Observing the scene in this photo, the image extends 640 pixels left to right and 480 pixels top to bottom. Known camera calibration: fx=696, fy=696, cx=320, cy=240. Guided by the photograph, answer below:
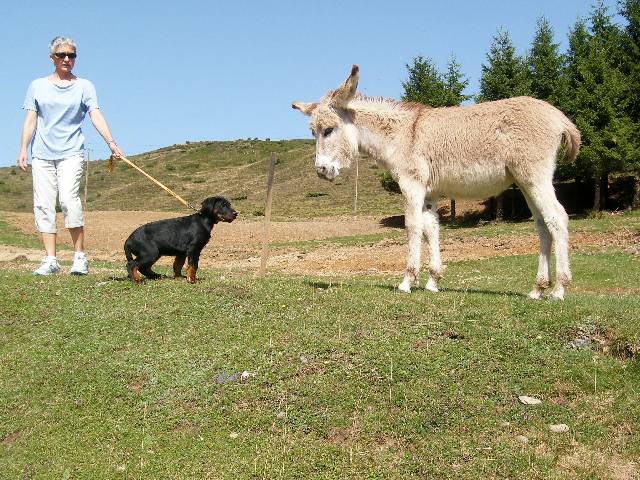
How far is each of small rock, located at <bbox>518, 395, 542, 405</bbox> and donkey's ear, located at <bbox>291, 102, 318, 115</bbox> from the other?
214 inches

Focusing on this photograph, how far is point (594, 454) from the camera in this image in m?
6.07

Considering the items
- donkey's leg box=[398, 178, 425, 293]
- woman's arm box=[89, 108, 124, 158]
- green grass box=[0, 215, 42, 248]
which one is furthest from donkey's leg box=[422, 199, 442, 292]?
green grass box=[0, 215, 42, 248]

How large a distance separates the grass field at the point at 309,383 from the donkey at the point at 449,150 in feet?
3.02

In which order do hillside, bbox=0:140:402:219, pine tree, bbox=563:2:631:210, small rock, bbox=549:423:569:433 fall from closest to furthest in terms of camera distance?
small rock, bbox=549:423:569:433 < pine tree, bbox=563:2:631:210 < hillside, bbox=0:140:402:219

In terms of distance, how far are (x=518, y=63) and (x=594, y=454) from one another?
34941 millimetres

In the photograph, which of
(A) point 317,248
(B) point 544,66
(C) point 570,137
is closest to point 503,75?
(B) point 544,66

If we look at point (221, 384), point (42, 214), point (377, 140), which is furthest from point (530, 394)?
point (42, 214)

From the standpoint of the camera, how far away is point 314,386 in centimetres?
719

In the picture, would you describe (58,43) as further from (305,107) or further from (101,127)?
(305,107)

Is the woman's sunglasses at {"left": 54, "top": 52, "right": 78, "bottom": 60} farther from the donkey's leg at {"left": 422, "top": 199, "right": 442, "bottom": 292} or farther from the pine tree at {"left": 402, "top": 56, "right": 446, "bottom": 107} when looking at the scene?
the pine tree at {"left": 402, "top": 56, "right": 446, "bottom": 107}

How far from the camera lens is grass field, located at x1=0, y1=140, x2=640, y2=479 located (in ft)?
20.4

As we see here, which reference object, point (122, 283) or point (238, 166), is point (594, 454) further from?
point (238, 166)

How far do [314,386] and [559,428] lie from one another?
240 cm

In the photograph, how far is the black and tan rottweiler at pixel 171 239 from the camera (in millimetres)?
10469
